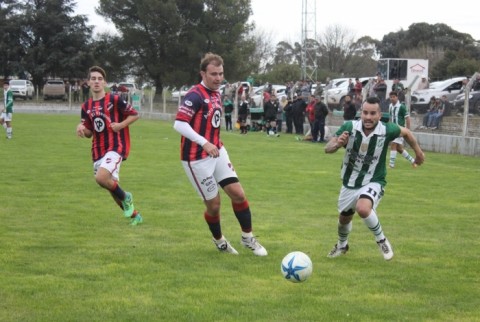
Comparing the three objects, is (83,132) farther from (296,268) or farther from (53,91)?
(53,91)

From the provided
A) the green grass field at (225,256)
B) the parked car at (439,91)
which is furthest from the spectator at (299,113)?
the green grass field at (225,256)

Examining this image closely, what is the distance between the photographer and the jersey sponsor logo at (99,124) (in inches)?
394

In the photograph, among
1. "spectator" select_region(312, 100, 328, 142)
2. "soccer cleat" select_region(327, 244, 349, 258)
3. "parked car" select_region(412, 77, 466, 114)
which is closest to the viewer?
"soccer cleat" select_region(327, 244, 349, 258)

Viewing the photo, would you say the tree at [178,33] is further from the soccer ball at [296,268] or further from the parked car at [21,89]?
the soccer ball at [296,268]

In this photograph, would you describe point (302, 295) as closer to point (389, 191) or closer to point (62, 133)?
point (389, 191)

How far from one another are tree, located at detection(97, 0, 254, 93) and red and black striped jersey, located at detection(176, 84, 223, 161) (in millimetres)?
56230

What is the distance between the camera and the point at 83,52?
221ft

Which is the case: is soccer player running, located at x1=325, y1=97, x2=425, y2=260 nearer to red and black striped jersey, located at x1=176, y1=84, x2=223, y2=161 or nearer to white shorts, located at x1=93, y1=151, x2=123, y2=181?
red and black striped jersey, located at x1=176, y1=84, x2=223, y2=161

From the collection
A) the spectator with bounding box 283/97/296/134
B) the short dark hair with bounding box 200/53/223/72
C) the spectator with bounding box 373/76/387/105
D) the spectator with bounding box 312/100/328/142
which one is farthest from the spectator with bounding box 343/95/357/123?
the short dark hair with bounding box 200/53/223/72

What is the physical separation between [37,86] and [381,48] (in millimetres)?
36985

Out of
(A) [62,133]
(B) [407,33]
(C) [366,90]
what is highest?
(B) [407,33]

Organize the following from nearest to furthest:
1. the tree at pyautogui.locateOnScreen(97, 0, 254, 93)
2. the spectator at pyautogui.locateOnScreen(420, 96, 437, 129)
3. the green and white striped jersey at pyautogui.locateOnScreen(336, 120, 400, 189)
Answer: the green and white striped jersey at pyautogui.locateOnScreen(336, 120, 400, 189), the spectator at pyautogui.locateOnScreen(420, 96, 437, 129), the tree at pyautogui.locateOnScreen(97, 0, 254, 93)

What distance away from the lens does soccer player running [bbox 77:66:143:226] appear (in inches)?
392

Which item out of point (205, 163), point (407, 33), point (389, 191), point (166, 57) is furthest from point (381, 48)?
point (205, 163)
